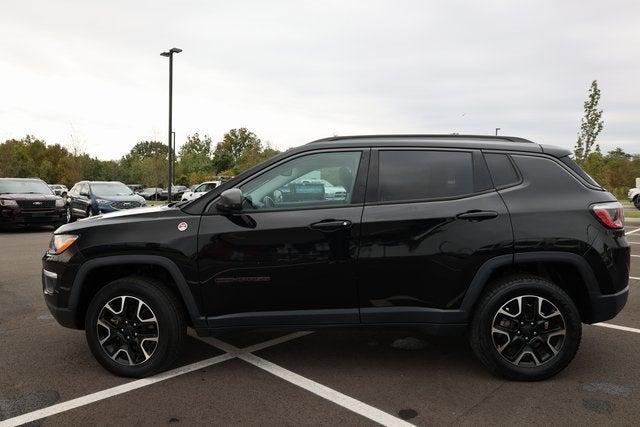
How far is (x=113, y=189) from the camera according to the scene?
17.1 metres

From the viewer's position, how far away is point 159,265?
3.73 metres

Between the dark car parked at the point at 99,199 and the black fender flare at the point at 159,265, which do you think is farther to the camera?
the dark car parked at the point at 99,199

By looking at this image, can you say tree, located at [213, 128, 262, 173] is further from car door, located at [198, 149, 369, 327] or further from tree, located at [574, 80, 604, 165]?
car door, located at [198, 149, 369, 327]

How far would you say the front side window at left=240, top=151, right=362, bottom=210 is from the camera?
3.79 metres

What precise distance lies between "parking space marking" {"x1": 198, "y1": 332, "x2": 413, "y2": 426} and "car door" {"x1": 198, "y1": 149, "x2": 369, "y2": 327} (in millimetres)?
458

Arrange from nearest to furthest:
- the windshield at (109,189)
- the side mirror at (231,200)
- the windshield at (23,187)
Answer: the side mirror at (231,200) < the windshield at (23,187) < the windshield at (109,189)

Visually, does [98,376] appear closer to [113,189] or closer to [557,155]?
[557,155]

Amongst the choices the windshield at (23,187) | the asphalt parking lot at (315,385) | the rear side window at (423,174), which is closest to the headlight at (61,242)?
the asphalt parking lot at (315,385)

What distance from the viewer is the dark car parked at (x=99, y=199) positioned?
16078 mm

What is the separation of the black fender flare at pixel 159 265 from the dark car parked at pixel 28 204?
12023 millimetres

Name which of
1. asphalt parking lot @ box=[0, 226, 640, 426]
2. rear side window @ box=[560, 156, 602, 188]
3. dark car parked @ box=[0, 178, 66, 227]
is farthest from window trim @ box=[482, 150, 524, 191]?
dark car parked @ box=[0, 178, 66, 227]

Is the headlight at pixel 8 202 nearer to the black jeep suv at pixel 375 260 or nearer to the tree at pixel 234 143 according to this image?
the black jeep suv at pixel 375 260

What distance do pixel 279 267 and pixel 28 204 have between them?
13065 millimetres

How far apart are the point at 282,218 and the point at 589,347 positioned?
297 centimetres
